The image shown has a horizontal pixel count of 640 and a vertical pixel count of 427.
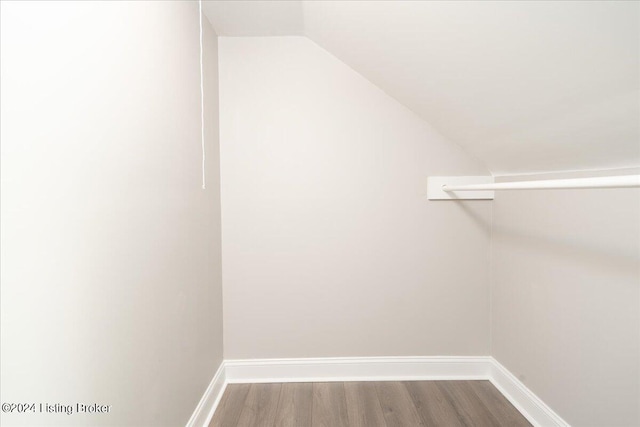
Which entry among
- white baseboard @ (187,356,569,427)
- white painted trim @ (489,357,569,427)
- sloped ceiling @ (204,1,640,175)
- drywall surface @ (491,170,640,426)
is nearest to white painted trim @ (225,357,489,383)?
white baseboard @ (187,356,569,427)

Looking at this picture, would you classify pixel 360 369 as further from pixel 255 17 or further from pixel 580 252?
pixel 255 17

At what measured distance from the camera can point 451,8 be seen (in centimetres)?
101

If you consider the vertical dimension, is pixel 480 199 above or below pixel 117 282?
above

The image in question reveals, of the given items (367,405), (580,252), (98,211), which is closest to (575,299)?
(580,252)

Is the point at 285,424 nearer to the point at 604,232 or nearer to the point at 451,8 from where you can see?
the point at 604,232

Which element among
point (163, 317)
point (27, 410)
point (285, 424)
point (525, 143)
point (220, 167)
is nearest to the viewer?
point (27, 410)

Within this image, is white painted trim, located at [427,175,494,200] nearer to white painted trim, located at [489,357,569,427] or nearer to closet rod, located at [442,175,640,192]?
closet rod, located at [442,175,640,192]

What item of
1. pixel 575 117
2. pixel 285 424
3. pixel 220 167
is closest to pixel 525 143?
pixel 575 117

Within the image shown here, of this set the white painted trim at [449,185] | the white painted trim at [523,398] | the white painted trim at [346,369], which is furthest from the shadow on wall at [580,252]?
the white painted trim at [346,369]

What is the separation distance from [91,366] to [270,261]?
111 cm

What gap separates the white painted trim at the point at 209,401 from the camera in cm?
138

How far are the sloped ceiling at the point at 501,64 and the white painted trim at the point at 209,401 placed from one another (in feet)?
6.01

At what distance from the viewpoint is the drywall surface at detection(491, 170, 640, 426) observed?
1.04 m

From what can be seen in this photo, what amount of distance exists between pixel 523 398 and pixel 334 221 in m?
1.31
